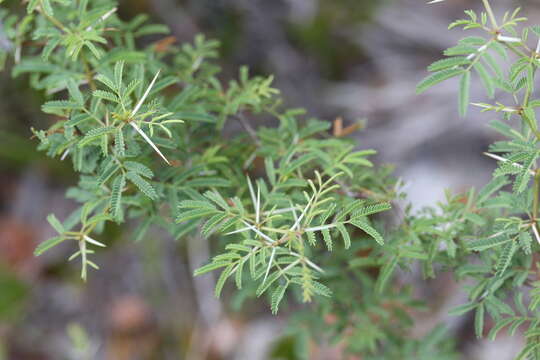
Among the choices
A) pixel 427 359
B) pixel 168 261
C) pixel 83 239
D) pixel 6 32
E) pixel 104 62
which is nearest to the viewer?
pixel 83 239

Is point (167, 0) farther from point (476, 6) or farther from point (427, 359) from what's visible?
point (427, 359)

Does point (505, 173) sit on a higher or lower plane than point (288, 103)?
higher

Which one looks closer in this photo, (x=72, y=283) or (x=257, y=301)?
(x=257, y=301)

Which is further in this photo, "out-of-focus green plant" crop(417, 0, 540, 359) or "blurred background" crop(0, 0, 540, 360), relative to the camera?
"blurred background" crop(0, 0, 540, 360)

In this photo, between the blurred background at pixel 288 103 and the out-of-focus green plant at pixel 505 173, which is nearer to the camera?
the out-of-focus green plant at pixel 505 173

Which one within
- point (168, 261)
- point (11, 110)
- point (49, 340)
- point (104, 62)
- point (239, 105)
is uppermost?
point (104, 62)

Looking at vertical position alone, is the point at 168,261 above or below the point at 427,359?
below

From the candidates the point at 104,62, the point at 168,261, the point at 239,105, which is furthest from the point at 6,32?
the point at 168,261

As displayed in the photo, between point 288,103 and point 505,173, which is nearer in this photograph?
point 505,173
